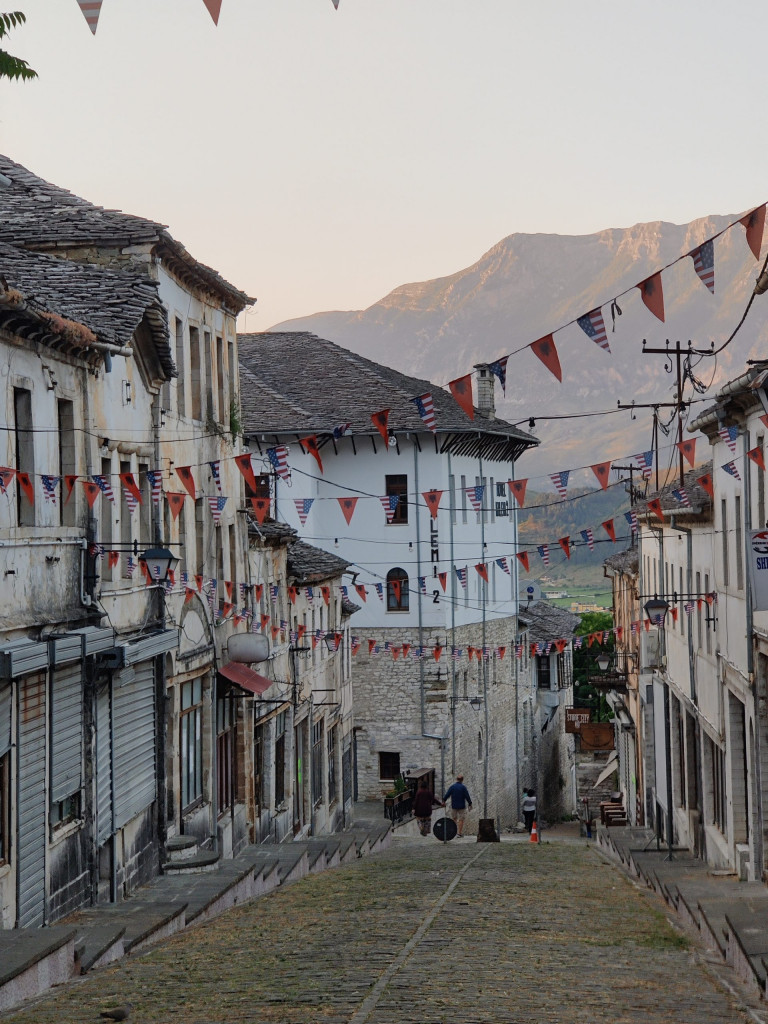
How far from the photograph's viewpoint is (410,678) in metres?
47.4

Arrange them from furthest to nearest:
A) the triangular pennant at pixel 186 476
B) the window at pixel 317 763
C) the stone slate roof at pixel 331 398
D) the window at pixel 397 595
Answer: the window at pixel 397 595 < the stone slate roof at pixel 331 398 < the window at pixel 317 763 < the triangular pennant at pixel 186 476

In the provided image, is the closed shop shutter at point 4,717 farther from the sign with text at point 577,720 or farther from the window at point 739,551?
the sign with text at point 577,720

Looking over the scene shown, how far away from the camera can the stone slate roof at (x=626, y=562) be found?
151 feet

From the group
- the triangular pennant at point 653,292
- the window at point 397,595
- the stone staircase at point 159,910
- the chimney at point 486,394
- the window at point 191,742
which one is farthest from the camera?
the chimney at point 486,394

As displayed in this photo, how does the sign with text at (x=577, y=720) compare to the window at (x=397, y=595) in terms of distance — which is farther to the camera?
the sign with text at (x=577, y=720)

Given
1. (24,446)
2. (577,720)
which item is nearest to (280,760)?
(24,446)

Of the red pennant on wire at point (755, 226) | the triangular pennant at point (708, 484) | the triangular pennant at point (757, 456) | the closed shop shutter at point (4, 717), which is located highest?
the red pennant on wire at point (755, 226)

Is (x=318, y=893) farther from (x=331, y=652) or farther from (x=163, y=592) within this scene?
(x=331, y=652)

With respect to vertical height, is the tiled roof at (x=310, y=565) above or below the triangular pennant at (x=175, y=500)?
below

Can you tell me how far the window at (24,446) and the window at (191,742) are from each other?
7.25 metres

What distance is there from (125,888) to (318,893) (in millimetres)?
2883

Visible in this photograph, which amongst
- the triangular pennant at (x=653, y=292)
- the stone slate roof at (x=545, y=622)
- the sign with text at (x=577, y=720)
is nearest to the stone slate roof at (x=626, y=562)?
the sign with text at (x=577, y=720)

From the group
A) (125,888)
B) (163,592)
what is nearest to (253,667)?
(163,592)

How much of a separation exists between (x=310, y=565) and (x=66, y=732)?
16919 mm
